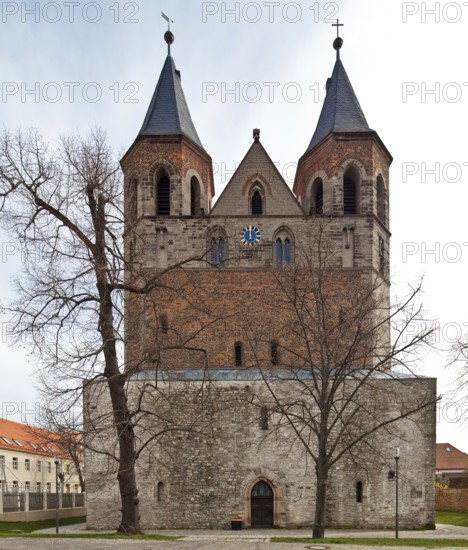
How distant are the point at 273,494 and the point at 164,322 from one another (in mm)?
8489

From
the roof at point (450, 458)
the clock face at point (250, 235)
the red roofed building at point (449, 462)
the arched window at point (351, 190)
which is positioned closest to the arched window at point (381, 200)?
the arched window at point (351, 190)

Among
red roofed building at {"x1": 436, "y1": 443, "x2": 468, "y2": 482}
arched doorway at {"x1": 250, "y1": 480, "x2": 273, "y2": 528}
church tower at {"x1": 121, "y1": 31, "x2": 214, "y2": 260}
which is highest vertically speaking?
church tower at {"x1": 121, "y1": 31, "x2": 214, "y2": 260}

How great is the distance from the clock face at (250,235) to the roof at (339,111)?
17.5 feet

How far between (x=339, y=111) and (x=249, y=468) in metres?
17.1

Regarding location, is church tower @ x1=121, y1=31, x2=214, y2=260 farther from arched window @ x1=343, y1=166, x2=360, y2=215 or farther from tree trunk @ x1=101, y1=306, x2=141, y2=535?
tree trunk @ x1=101, y1=306, x2=141, y2=535

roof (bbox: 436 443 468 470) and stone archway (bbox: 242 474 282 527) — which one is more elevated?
stone archway (bbox: 242 474 282 527)

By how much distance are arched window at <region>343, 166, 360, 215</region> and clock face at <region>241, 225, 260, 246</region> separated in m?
4.19

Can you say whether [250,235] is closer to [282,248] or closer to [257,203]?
[282,248]

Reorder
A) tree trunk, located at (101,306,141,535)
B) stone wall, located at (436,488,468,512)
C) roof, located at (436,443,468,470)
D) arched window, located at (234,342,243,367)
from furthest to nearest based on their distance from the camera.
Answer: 1. roof, located at (436,443,468,470)
2. stone wall, located at (436,488,468,512)
3. arched window, located at (234,342,243,367)
4. tree trunk, located at (101,306,141,535)

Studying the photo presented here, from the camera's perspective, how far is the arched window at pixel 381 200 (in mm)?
30031

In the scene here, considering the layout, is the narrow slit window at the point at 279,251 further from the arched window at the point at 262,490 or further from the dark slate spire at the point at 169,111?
the arched window at the point at 262,490

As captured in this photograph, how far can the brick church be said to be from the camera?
23.8 m

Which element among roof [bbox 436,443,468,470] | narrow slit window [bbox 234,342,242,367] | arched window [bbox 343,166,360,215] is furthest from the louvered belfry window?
roof [bbox 436,443,468,470]

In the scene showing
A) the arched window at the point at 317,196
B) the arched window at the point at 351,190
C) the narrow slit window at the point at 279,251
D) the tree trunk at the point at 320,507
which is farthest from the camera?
the arched window at the point at 317,196
